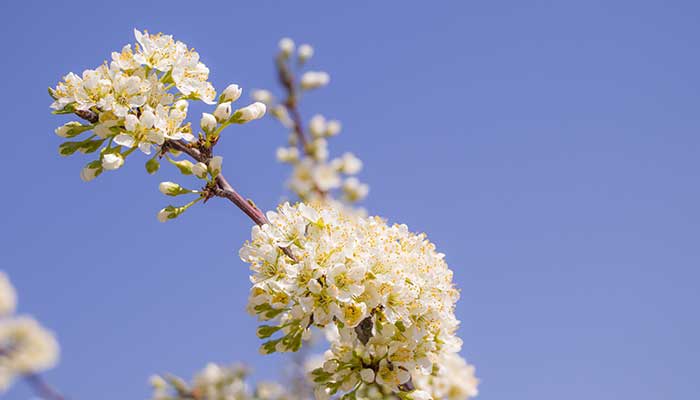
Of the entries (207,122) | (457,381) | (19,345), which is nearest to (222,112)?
(207,122)

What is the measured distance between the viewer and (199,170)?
273 centimetres

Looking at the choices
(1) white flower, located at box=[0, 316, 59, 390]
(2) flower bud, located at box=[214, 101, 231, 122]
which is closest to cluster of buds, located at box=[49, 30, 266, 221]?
(2) flower bud, located at box=[214, 101, 231, 122]

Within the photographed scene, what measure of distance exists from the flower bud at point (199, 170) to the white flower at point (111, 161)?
34 cm

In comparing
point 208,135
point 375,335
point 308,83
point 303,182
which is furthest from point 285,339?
point 308,83

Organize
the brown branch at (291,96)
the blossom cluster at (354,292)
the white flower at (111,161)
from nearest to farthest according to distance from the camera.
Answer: the blossom cluster at (354,292) < the white flower at (111,161) < the brown branch at (291,96)

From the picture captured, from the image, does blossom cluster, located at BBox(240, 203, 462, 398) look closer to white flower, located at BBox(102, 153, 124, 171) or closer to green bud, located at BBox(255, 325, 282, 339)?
green bud, located at BBox(255, 325, 282, 339)

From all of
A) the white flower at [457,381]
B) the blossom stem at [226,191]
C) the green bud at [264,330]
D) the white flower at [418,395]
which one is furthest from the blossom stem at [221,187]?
the white flower at [457,381]

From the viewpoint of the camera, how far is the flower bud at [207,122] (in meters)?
2.81

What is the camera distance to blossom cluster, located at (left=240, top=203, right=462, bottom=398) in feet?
8.66

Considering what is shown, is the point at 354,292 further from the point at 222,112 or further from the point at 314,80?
the point at 314,80

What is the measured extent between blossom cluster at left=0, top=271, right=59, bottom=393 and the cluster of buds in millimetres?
2152

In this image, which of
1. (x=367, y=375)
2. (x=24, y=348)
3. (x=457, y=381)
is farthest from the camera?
(x=24, y=348)

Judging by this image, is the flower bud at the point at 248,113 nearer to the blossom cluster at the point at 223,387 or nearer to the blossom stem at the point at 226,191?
the blossom stem at the point at 226,191

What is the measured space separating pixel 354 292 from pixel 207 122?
1001mm
